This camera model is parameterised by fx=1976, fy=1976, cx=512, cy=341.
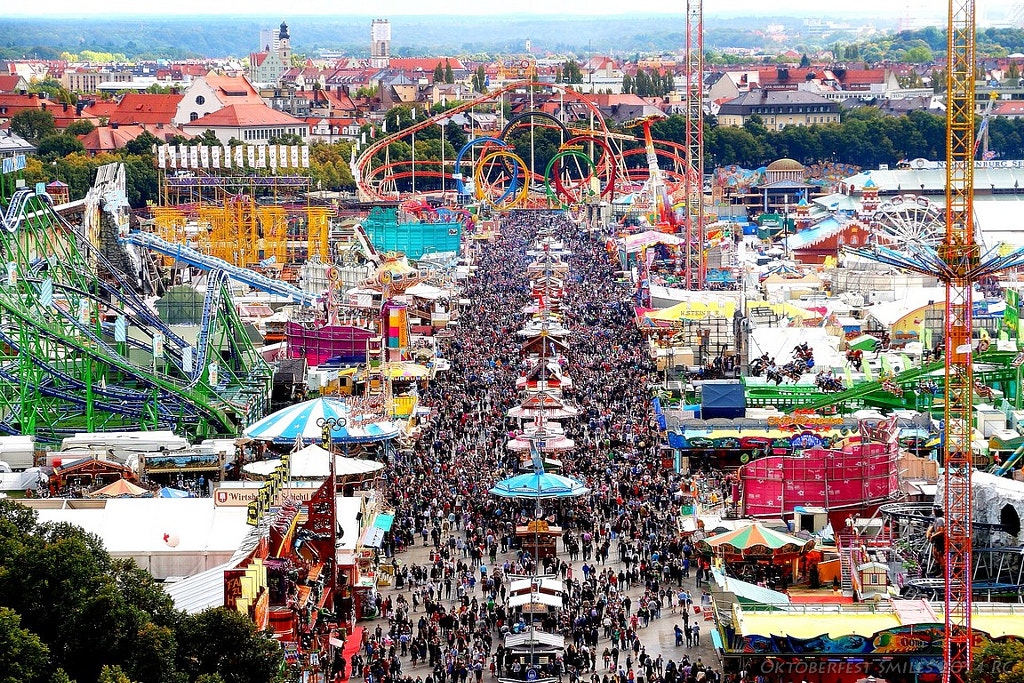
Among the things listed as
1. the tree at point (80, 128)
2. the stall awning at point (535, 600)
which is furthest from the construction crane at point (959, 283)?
the tree at point (80, 128)

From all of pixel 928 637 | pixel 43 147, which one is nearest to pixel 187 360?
pixel 928 637

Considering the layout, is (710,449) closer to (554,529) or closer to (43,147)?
(554,529)

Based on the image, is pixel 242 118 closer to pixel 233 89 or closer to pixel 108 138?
pixel 233 89

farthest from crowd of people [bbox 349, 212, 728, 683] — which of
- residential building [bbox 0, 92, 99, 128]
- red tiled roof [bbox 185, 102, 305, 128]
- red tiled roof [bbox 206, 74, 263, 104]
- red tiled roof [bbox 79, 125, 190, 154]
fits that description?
red tiled roof [bbox 206, 74, 263, 104]

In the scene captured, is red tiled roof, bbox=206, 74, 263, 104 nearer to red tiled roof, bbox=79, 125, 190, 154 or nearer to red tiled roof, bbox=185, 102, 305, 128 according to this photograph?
red tiled roof, bbox=185, 102, 305, 128

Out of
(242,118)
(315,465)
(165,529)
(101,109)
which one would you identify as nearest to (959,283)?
(165,529)

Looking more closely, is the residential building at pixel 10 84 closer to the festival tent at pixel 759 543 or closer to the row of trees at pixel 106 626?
the festival tent at pixel 759 543
